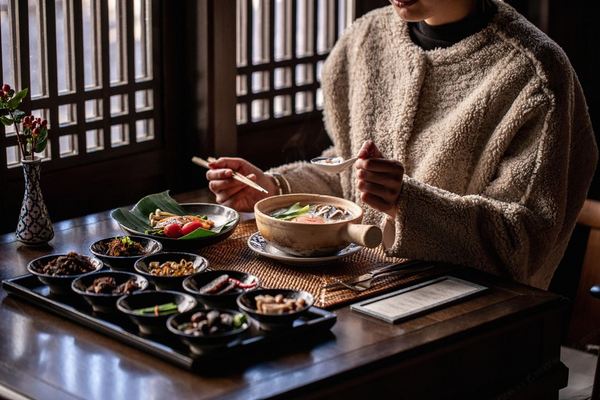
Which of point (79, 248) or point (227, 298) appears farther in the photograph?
point (79, 248)

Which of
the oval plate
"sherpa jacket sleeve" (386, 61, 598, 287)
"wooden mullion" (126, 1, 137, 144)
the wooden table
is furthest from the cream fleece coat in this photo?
"wooden mullion" (126, 1, 137, 144)

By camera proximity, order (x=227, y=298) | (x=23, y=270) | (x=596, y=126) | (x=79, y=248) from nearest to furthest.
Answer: (x=227, y=298) → (x=23, y=270) → (x=79, y=248) → (x=596, y=126)

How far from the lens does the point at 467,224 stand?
201cm

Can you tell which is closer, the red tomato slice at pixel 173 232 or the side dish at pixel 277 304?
the side dish at pixel 277 304

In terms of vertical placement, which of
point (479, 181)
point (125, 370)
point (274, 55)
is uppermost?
point (274, 55)

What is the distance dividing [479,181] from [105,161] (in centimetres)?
98

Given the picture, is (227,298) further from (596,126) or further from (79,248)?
(596,126)

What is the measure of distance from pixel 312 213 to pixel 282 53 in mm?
1012

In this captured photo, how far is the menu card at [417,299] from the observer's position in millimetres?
1781

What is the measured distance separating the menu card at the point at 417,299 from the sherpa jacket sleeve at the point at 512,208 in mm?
99

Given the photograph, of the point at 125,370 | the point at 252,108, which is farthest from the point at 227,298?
the point at 252,108

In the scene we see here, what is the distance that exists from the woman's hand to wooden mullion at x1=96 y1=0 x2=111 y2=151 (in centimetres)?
87

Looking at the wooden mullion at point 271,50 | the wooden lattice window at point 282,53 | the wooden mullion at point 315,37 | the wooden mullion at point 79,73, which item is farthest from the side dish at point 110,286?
the wooden mullion at point 315,37

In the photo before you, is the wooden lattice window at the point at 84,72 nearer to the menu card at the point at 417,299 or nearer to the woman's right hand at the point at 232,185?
the woman's right hand at the point at 232,185
